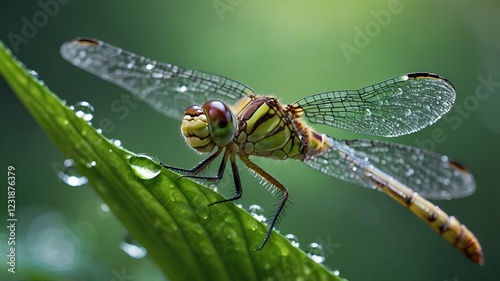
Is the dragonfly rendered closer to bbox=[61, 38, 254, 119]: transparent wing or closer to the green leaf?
bbox=[61, 38, 254, 119]: transparent wing

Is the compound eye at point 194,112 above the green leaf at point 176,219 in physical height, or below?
above

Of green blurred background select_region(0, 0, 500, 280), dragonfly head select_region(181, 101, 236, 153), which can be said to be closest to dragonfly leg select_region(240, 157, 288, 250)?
dragonfly head select_region(181, 101, 236, 153)

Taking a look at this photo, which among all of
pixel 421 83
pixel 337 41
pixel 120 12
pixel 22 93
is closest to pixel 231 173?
pixel 421 83

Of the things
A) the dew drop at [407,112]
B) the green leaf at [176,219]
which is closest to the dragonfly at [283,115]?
the dew drop at [407,112]

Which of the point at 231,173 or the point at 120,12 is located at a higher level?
the point at 120,12

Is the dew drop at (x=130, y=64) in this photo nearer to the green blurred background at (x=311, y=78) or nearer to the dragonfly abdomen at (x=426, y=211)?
the green blurred background at (x=311, y=78)

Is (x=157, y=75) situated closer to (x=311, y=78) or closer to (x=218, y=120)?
(x=218, y=120)

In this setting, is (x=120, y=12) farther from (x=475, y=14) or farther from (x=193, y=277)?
(x=193, y=277)
